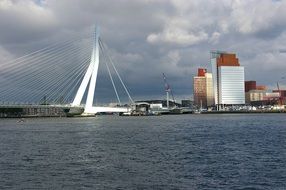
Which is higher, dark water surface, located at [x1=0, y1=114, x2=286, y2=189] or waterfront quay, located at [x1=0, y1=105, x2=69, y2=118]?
waterfront quay, located at [x1=0, y1=105, x2=69, y2=118]

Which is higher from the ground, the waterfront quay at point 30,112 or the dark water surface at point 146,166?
the waterfront quay at point 30,112

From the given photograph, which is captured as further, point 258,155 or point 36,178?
point 258,155

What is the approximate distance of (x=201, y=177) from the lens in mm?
23141

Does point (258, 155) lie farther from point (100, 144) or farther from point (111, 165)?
point (100, 144)

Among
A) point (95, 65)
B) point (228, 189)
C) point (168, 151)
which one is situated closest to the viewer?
point (228, 189)

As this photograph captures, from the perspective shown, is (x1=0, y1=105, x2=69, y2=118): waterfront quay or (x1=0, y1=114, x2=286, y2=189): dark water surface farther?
(x1=0, y1=105, x2=69, y2=118): waterfront quay

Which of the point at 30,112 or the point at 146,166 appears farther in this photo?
the point at 30,112

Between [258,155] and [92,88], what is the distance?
74.3 m

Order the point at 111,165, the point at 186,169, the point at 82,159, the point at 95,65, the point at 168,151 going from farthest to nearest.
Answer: the point at 95,65, the point at 168,151, the point at 82,159, the point at 111,165, the point at 186,169

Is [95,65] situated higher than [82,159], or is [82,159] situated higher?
[95,65]

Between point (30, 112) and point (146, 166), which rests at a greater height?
point (30, 112)

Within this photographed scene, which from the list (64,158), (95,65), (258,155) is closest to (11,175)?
(64,158)

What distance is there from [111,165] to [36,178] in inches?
207

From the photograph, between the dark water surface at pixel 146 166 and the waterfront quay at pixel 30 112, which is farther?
the waterfront quay at pixel 30 112
